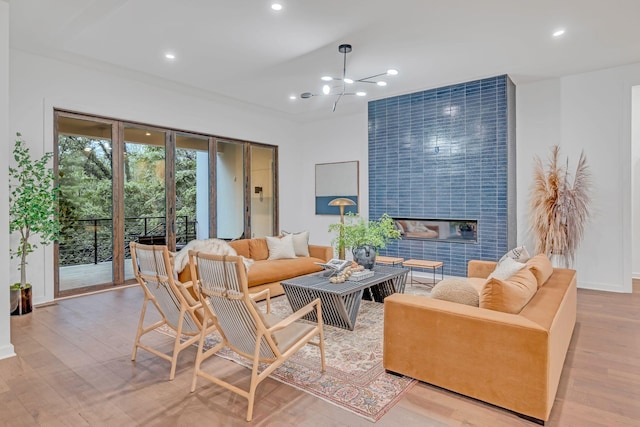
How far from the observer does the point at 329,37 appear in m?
4.17

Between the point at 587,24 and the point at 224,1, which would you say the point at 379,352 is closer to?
the point at 224,1

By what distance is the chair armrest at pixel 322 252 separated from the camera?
18.5ft

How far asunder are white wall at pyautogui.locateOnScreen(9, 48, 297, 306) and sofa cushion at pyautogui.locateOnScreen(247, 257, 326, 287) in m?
2.40

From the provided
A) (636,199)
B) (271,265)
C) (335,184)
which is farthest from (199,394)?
(636,199)

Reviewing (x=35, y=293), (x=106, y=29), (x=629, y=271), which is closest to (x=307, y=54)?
(x=106, y=29)

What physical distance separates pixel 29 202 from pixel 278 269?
9.73ft

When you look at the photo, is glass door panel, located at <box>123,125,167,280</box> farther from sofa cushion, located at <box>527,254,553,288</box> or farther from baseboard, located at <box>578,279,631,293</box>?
baseboard, located at <box>578,279,631,293</box>

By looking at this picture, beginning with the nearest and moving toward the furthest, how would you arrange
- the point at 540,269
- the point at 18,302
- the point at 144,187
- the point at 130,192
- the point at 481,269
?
the point at 540,269, the point at 18,302, the point at 481,269, the point at 130,192, the point at 144,187

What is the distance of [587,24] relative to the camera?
392 cm

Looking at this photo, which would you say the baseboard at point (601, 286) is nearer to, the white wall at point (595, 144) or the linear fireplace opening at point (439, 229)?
the white wall at point (595, 144)

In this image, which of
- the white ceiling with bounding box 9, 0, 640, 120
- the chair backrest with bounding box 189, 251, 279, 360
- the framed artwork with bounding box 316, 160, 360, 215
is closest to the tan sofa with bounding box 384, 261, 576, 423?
the chair backrest with bounding box 189, 251, 279, 360

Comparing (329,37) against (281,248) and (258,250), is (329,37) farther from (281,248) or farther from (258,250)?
(258,250)

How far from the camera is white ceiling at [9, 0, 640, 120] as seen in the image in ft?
11.7

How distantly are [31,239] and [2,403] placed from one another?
293 cm
